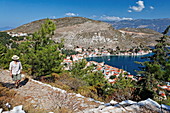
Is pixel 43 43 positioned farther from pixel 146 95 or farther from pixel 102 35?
pixel 102 35

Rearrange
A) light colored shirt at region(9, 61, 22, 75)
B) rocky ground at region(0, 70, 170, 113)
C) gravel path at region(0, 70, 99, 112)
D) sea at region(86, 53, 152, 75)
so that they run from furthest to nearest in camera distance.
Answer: sea at region(86, 53, 152, 75)
light colored shirt at region(9, 61, 22, 75)
gravel path at region(0, 70, 99, 112)
rocky ground at region(0, 70, 170, 113)

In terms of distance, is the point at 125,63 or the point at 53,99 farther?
the point at 125,63

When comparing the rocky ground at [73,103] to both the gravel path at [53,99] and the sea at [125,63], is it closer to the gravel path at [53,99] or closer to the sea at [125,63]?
the gravel path at [53,99]

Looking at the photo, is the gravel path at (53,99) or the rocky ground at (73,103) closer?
the rocky ground at (73,103)

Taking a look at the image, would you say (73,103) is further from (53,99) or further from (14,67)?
(14,67)

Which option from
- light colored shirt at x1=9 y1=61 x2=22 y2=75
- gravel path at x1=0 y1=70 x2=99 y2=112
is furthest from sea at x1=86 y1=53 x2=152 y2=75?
light colored shirt at x1=9 y1=61 x2=22 y2=75

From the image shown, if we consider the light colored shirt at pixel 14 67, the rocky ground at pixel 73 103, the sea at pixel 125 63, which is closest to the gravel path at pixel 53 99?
the rocky ground at pixel 73 103

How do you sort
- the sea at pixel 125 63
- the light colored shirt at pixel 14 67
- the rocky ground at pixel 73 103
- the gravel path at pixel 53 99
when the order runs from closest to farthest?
the rocky ground at pixel 73 103, the gravel path at pixel 53 99, the light colored shirt at pixel 14 67, the sea at pixel 125 63

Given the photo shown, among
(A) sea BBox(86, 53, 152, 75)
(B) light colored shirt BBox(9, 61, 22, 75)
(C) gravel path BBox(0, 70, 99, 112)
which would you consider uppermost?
(B) light colored shirt BBox(9, 61, 22, 75)

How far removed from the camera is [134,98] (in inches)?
238

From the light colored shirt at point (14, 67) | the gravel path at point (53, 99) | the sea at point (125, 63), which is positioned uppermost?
the light colored shirt at point (14, 67)

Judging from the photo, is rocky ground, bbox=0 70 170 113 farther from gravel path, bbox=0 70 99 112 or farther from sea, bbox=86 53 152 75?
sea, bbox=86 53 152 75

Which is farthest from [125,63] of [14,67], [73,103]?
[73,103]

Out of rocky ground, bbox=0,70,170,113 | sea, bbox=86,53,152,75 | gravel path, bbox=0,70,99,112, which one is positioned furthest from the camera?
sea, bbox=86,53,152,75
